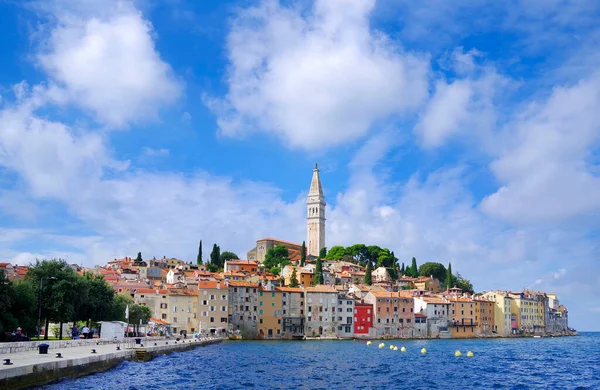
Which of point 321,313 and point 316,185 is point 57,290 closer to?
point 321,313

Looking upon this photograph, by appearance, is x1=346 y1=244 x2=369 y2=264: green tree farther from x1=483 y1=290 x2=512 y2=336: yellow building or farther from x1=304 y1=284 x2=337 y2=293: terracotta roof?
x1=304 y1=284 x2=337 y2=293: terracotta roof

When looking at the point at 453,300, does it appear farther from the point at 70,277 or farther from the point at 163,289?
the point at 70,277

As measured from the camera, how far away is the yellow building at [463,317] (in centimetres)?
10925

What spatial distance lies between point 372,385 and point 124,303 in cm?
3917

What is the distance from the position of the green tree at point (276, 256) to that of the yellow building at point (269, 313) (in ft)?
160

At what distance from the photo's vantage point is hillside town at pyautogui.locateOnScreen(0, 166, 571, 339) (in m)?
87.0

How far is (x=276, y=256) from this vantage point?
482ft

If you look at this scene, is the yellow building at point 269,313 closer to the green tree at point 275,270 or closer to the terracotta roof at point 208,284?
the terracotta roof at point 208,284

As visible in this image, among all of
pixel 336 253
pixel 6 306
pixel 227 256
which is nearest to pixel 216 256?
pixel 227 256

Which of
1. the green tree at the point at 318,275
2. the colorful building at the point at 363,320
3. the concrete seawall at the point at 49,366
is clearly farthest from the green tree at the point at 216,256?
the concrete seawall at the point at 49,366

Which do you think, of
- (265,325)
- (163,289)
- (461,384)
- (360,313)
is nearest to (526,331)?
(360,313)

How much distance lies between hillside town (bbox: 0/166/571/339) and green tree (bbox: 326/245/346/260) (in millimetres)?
727

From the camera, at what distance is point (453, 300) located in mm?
110125

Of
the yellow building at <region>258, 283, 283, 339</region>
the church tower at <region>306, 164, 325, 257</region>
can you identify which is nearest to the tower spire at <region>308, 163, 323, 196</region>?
the church tower at <region>306, 164, 325, 257</region>
